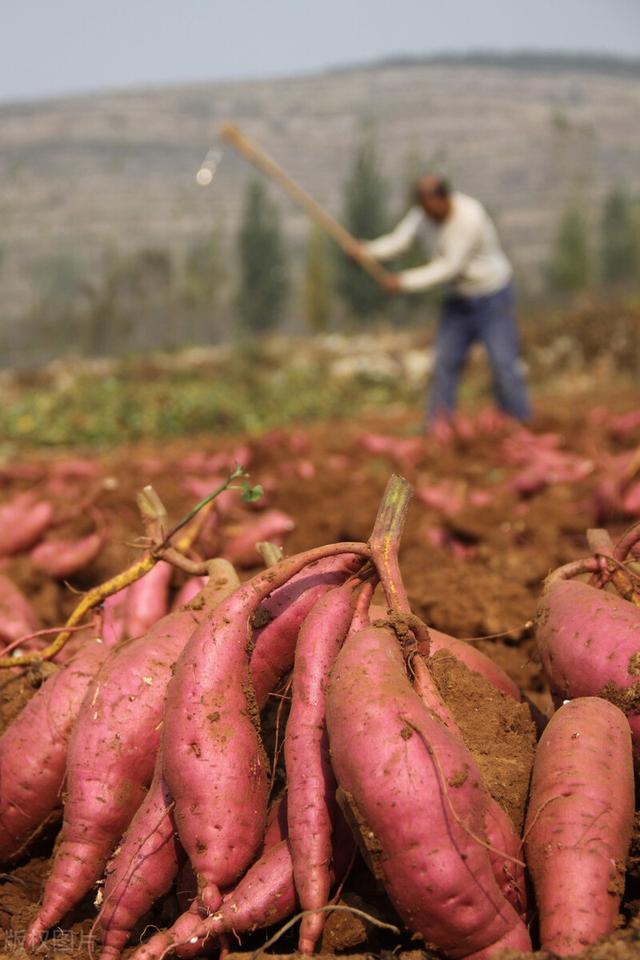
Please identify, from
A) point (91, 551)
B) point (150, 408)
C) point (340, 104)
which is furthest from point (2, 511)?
point (340, 104)

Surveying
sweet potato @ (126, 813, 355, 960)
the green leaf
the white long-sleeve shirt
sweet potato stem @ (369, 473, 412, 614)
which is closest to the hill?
the white long-sleeve shirt

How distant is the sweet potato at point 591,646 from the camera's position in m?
1.95

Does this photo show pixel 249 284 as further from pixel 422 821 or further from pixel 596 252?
pixel 422 821

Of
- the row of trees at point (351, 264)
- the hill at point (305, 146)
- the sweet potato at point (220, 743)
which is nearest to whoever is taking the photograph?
the sweet potato at point (220, 743)

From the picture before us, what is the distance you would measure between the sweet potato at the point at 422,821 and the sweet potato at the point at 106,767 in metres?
0.53

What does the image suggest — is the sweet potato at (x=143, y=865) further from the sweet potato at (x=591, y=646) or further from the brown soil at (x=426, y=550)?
the sweet potato at (x=591, y=646)

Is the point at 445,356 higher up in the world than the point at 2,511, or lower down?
lower down

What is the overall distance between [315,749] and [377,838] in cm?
24

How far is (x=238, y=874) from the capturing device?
73.2 inches

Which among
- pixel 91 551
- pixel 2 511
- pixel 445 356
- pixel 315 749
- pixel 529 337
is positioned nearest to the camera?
pixel 315 749

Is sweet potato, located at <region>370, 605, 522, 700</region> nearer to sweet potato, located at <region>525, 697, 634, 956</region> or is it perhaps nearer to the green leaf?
sweet potato, located at <region>525, 697, 634, 956</region>

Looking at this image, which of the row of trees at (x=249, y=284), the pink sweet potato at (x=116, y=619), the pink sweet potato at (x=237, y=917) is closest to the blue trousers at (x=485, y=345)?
the pink sweet potato at (x=116, y=619)

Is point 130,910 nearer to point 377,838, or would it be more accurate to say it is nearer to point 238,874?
point 238,874

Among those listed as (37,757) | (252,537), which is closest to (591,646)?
(37,757)
